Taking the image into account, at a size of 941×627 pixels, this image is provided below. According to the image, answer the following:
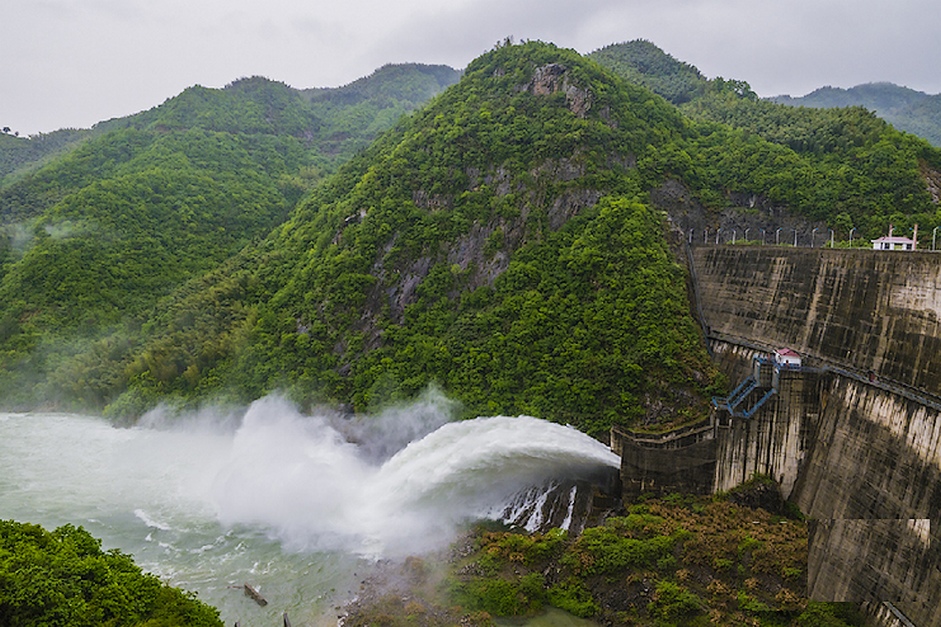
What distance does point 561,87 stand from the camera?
1764 inches

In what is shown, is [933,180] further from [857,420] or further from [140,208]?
[140,208]

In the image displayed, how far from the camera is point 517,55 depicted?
5006cm

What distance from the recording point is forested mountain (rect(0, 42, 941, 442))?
3192cm

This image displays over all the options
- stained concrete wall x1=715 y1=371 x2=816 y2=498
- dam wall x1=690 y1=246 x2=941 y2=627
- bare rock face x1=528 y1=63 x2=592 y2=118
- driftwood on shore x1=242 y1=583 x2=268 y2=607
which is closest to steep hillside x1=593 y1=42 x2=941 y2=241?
bare rock face x1=528 y1=63 x2=592 y2=118

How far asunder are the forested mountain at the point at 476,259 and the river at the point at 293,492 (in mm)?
2280

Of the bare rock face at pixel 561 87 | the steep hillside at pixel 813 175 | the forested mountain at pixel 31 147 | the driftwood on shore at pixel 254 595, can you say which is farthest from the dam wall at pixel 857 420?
the forested mountain at pixel 31 147

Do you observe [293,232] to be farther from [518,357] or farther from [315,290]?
[518,357]

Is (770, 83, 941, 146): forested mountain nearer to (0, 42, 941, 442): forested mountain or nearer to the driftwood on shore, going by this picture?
(0, 42, 941, 442): forested mountain

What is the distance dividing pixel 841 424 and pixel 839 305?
4.82 metres

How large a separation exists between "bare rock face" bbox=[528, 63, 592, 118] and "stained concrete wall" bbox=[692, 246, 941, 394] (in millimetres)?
15175

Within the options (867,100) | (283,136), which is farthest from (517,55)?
(867,100)

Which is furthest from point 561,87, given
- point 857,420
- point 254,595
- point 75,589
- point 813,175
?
point 75,589

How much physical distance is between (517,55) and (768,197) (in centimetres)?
2158

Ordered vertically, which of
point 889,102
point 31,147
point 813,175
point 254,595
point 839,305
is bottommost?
point 254,595
